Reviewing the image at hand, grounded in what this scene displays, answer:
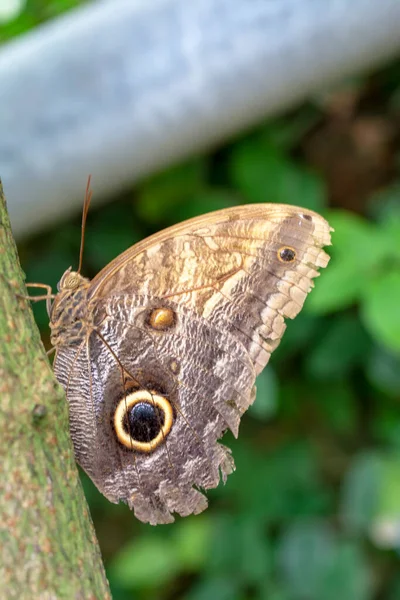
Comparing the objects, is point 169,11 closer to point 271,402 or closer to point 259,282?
point 259,282

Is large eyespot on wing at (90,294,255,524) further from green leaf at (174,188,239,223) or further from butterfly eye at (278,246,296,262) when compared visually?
green leaf at (174,188,239,223)

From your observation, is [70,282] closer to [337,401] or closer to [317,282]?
[317,282]

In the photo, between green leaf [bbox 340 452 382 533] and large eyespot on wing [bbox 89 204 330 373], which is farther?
green leaf [bbox 340 452 382 533]

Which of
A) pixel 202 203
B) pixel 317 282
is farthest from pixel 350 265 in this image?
Result: pixel 202 203

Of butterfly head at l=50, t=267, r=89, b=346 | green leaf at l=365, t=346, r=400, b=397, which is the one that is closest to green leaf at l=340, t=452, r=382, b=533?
green leaf at l=365, t=346, r=400, b=397

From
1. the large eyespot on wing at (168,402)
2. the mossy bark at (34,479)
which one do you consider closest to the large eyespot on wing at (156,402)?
the large eyespot on wing at (168,402)

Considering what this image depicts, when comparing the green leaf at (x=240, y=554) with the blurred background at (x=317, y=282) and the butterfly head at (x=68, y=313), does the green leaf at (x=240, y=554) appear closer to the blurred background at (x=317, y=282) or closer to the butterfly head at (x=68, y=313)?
the blurred background at (x=317, y=282)

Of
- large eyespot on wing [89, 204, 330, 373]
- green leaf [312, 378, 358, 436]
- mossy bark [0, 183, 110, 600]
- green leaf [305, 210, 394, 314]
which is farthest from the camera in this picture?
green leaf [312, 378, 358, 436]

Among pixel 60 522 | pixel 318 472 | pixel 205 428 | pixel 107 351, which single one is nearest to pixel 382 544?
pixel 318 472
